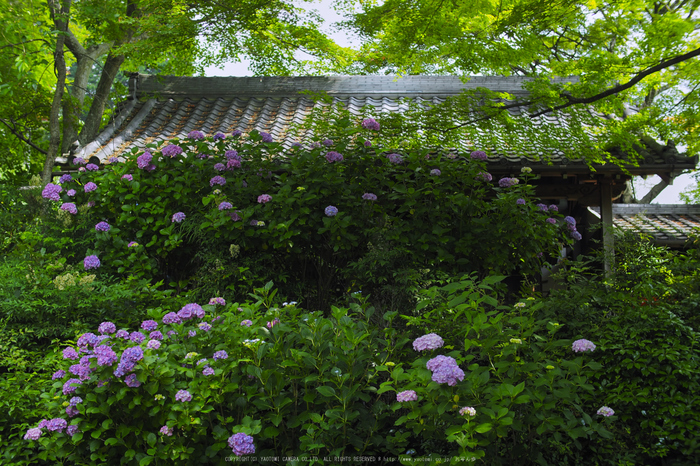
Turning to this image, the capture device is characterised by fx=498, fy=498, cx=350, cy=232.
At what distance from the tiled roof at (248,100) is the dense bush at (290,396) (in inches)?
187

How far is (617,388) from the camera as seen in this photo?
2.82 metres

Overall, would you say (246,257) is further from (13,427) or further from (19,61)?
(19,61)

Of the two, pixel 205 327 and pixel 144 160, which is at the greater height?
pixel 144 160

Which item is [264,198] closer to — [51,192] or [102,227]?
[102,227]

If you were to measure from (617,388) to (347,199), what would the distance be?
300 centimetres

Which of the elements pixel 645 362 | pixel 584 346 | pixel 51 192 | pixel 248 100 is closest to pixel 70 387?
pixel 584 346

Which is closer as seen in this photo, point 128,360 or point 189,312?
point 128,360

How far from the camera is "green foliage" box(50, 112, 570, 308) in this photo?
4.91m

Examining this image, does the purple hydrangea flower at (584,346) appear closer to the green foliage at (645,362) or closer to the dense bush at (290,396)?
the dense bush at (290,396)

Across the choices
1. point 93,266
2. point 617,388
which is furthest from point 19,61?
point 617,388

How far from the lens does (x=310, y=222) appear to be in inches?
196

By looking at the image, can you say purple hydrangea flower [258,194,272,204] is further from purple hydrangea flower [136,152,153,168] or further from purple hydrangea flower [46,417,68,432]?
purple hydrangea flower [46,417,68,432]

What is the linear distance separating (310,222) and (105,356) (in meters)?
2.75

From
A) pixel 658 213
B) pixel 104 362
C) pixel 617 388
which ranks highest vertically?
pixel 104 362
